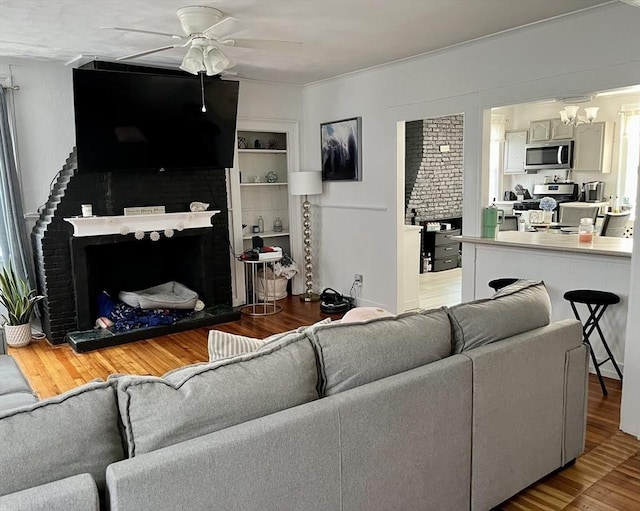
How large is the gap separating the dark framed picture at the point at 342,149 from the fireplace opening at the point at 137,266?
1567 millimetres

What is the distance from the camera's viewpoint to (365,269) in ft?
18.6

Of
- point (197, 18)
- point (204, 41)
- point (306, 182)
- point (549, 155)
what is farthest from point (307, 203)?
point (549, 155)

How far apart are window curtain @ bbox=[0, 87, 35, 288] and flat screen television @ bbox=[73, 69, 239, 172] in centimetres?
68

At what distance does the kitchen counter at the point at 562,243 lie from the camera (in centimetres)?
359

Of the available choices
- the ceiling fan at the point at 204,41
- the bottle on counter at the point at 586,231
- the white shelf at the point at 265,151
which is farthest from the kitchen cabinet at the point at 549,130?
the ceiling fan at the point at 204,41

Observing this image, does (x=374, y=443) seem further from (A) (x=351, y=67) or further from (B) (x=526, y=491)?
(A) (x=351, y=67)

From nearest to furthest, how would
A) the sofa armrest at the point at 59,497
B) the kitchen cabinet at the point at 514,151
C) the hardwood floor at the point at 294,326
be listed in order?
the sofa armrest at the point at 59,497 → the hardwood floor at the point at 294,326 → the kitchen cabinet at the point at 514,151

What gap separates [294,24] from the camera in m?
3.66

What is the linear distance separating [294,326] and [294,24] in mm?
2731

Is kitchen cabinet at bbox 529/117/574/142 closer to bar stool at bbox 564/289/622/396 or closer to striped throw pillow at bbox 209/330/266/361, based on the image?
bar stool at bbox 564/289/622/396

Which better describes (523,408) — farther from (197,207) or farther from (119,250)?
(119,250)

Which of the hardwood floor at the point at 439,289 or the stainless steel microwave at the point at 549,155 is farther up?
the stainless steel microwave at the point at 549,155

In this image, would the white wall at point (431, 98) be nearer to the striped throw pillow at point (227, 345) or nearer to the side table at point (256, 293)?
the side table at point (256, 293)

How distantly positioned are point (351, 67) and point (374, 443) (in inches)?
166
